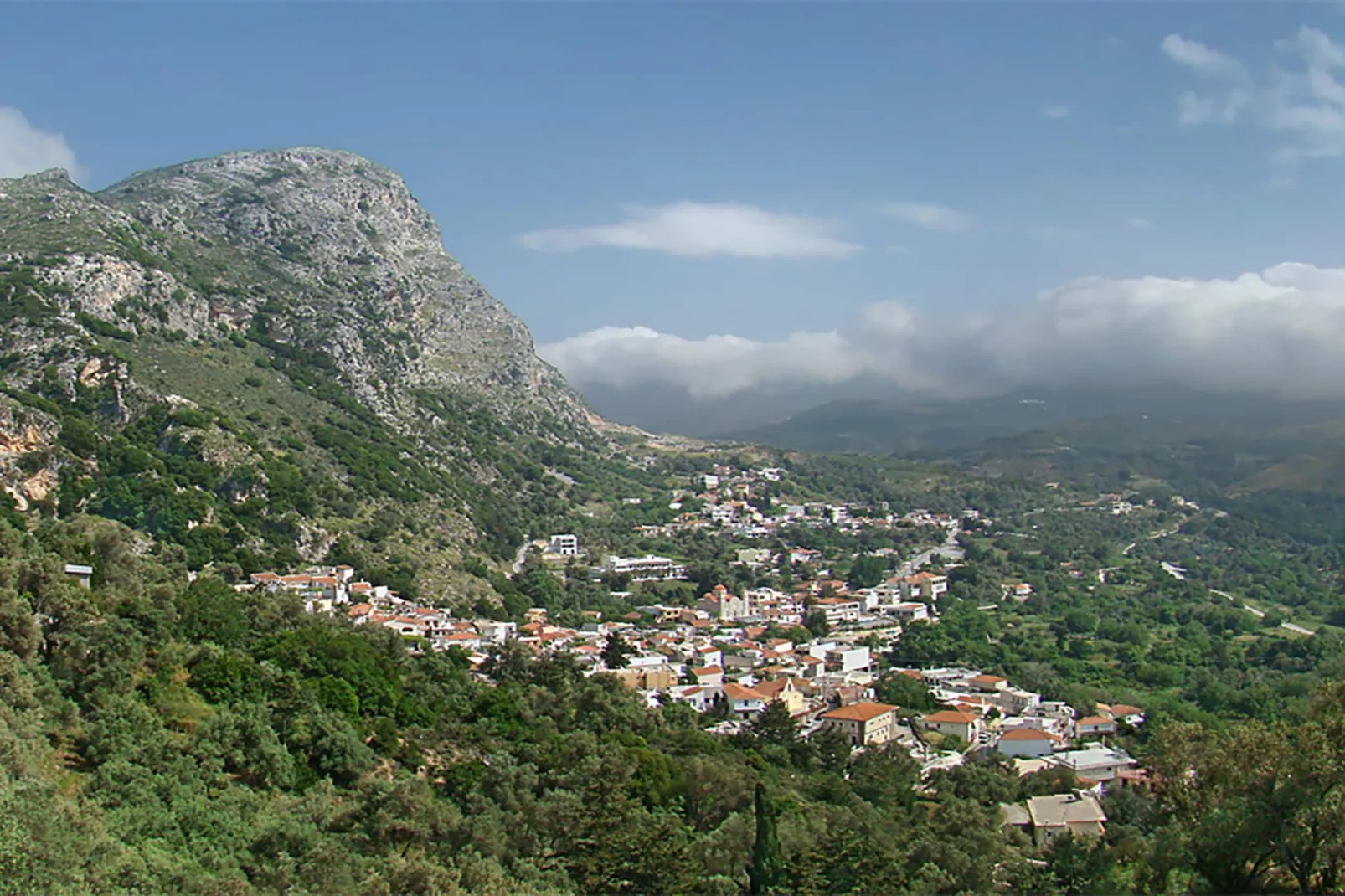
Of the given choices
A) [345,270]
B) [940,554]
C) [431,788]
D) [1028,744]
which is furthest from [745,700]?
[345,270]

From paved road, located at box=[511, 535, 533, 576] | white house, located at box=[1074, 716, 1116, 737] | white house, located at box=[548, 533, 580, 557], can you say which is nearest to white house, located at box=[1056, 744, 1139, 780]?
white house, located at box=[1074, 716, 1116, 737]

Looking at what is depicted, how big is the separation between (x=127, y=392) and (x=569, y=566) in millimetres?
24782

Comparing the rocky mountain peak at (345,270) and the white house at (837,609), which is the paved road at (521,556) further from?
the white house at (837,609)

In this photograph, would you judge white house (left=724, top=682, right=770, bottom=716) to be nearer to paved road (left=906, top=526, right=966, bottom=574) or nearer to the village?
the village

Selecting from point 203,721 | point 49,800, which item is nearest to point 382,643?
point 203,721

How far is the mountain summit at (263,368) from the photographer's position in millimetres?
40562

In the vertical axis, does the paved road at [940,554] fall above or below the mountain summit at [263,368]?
below

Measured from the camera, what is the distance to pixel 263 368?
6006 cm

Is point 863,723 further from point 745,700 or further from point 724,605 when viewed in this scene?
point 724,605

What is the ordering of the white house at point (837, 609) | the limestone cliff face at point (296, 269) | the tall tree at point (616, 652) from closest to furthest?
the tall tree at point (616, 652) < the limestone cliff face at point (296, 269) < the white house at point (837, 609)

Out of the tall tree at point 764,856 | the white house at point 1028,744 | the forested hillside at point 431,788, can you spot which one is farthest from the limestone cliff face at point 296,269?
the tall tree at point 764,856

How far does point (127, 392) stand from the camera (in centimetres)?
4481

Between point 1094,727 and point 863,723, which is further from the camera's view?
point 1094,727

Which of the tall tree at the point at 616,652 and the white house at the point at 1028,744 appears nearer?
the white house at the point at 1028,744
